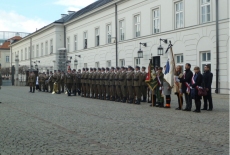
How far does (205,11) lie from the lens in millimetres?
24391

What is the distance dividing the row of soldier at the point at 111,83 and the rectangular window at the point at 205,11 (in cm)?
775

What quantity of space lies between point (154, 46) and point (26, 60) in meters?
44.6

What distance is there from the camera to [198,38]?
81.1ft

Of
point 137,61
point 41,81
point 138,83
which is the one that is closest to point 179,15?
point 137,61

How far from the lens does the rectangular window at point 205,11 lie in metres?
24.1

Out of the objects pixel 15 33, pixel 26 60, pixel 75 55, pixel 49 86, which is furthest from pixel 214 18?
pixel 15 33

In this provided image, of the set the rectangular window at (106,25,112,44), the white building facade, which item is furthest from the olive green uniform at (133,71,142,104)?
the rectangular window at (106,25,112,44)

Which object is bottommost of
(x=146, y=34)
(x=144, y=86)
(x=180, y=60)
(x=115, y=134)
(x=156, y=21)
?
(x=115, y=134)

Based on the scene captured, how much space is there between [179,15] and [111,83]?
10149 mm

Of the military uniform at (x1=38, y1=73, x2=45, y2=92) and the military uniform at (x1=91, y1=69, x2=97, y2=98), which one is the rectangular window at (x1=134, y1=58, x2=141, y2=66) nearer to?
the military uniform at (x1=38, y1=73, x2=45, y2=92)

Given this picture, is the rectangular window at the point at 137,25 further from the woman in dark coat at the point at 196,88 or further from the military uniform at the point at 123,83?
the woman in dark coat at the point at 196,88

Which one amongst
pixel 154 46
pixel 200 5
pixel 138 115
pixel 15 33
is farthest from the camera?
pixel 15 33

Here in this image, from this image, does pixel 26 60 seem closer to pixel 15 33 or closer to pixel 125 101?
pixel 15 33

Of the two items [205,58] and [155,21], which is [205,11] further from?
[155,21]
